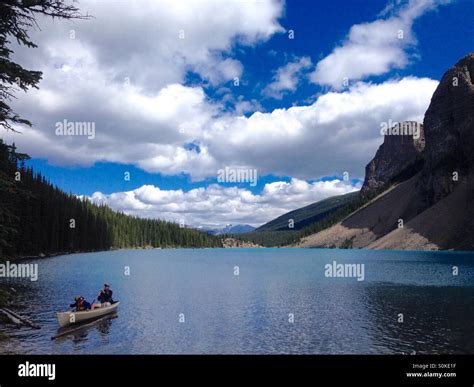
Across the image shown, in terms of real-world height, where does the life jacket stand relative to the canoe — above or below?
above

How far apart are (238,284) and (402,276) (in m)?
32.3

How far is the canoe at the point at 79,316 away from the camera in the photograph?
107ft

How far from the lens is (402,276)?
243 feet

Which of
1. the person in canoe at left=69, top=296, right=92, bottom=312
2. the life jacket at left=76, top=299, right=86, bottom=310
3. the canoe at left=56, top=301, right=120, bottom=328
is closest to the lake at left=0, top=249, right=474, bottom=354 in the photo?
the canoe at left=56, top=301, right=120, bottom=328

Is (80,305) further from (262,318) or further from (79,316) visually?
(262,318)

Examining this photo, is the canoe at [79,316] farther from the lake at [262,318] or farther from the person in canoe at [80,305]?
the lake at [262,318]

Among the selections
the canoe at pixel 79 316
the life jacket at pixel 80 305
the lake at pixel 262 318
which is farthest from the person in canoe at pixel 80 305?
the lake at pixel 262 318

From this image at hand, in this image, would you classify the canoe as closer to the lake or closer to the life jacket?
the life jacket

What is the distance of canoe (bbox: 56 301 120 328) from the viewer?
1287 inches

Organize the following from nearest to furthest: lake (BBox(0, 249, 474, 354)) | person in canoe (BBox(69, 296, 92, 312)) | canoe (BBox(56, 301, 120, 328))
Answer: lake (BBox(0, 249, 474, 354))
canoe (BBox(56, 301, 120, 328))
person in canoe (BBox(69, 296, 92, 312))

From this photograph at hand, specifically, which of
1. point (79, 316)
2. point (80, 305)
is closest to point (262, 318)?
point (79, 316)
